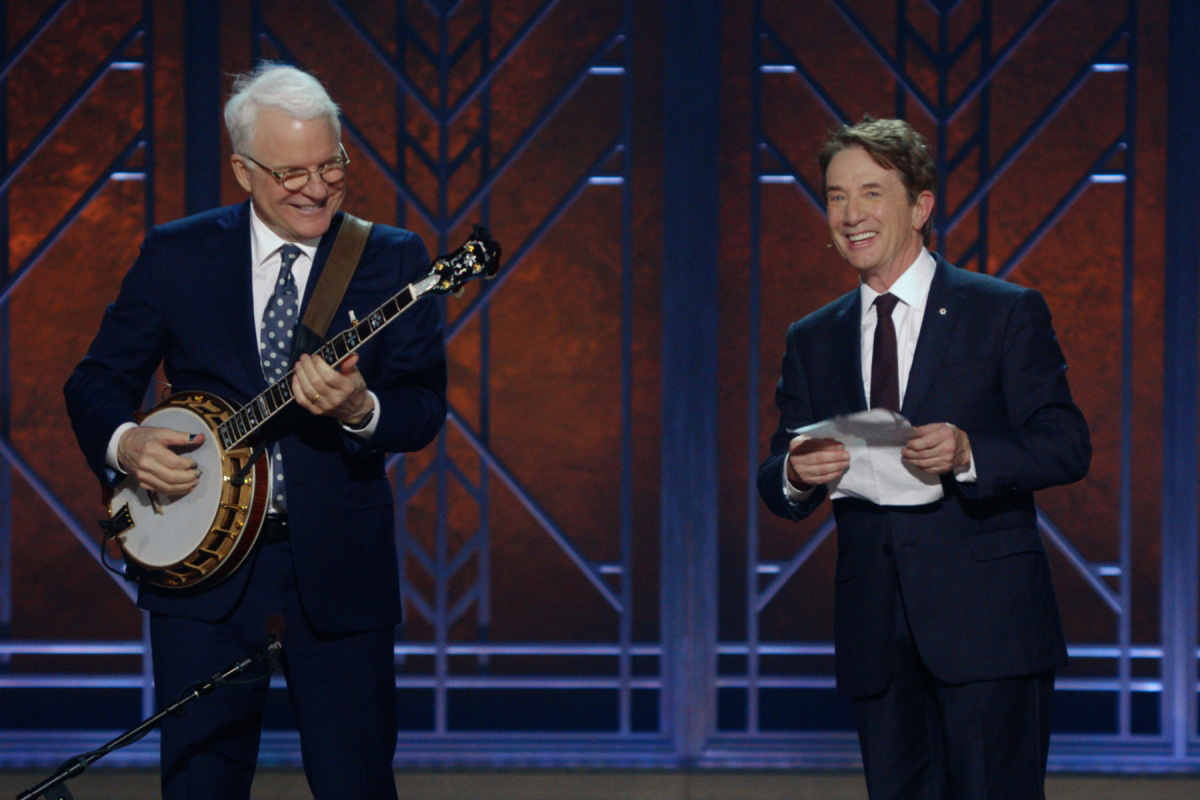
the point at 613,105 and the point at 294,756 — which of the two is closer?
the point at 294,756

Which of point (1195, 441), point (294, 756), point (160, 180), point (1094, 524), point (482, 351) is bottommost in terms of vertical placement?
point (294, 756)

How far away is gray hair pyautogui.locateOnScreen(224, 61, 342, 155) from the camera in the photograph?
216cm

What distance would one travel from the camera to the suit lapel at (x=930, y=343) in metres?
2.13

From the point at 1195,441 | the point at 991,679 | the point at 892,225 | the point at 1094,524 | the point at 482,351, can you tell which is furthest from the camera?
the point at 1094,524

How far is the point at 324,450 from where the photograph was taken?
84.8 inches

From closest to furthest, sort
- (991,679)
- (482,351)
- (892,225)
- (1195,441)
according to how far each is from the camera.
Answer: (991,679) < (892,225) < (1195,441) < (482,351)

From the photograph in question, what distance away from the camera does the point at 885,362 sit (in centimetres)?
218

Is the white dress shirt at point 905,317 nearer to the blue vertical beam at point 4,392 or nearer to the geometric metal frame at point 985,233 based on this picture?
the geometric metal frame at point 985,233

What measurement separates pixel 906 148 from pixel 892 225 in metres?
0.14

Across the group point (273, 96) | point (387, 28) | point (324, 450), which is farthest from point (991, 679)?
point (387, 28)

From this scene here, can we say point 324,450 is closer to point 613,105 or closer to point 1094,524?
point 613,105

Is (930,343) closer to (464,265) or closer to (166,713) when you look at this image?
(464,265)

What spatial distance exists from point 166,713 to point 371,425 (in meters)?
0.57

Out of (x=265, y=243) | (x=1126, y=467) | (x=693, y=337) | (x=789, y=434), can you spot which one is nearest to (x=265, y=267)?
(x=265, y=243)
